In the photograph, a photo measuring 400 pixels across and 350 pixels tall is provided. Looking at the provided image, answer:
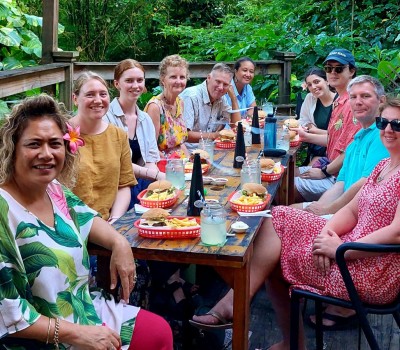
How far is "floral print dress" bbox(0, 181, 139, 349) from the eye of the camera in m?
1.65

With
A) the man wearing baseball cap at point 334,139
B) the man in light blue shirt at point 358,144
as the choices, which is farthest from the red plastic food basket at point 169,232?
the man wearing baseball cap at point 334,139

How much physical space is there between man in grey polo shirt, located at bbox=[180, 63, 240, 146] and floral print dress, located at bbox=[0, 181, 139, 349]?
9.36 feet

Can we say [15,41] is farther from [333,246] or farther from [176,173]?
[333,246]

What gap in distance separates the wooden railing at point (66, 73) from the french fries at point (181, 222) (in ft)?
6.23

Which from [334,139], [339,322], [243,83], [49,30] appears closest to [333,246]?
[339,322]

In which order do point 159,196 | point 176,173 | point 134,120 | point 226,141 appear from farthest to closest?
point 226,141, point 134,120, point 176,173, point 159,196

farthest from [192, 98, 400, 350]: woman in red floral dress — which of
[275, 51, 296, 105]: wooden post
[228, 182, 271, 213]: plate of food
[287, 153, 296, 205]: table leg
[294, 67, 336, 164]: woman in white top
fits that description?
[275, 51, 296, 105]: wooden post

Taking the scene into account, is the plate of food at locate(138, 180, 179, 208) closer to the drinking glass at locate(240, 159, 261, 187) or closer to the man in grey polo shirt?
the drinking glass at locate(240, 159, 261, 187)

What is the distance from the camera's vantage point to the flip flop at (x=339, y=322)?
307cm

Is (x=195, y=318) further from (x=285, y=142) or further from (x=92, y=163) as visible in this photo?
(x=285, y=142)

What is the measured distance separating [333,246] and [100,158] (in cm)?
123

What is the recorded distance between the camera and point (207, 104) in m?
5.04

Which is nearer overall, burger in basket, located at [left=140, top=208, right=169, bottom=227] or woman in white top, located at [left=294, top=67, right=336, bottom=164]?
burger in basket, located at [left=140, top=208, right=169, bottom=227]

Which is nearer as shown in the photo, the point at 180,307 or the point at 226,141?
the point at 180,307
